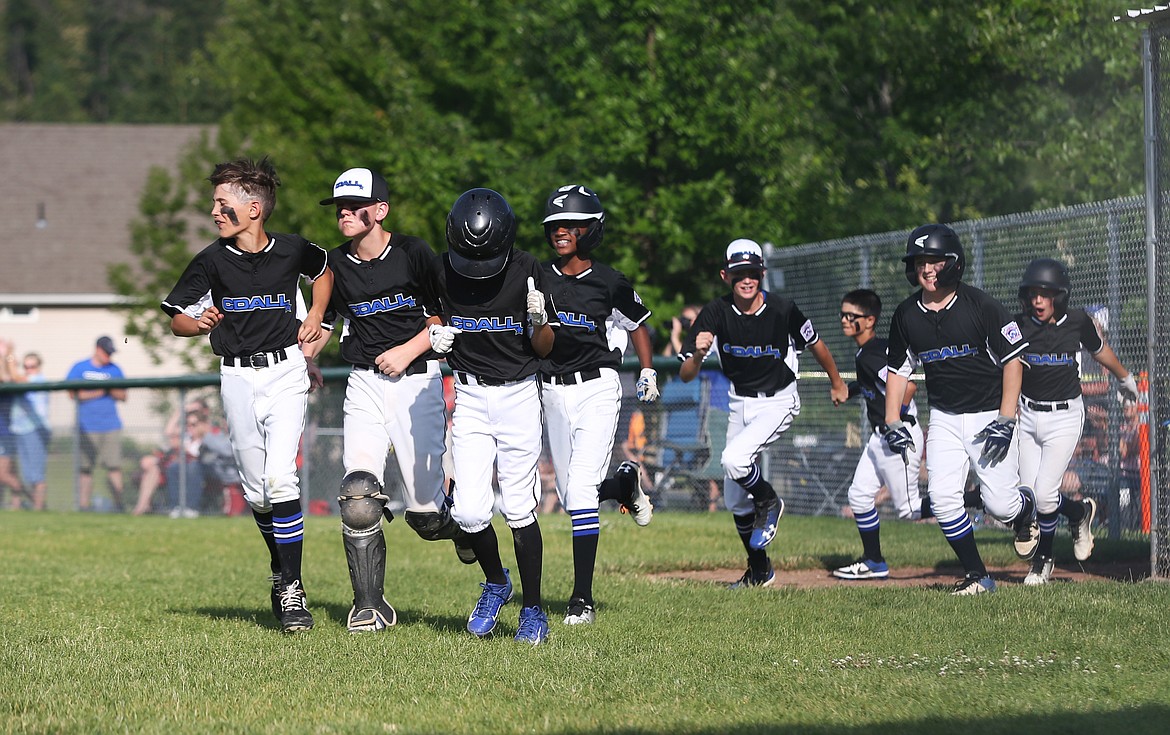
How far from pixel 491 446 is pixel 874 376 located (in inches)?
180

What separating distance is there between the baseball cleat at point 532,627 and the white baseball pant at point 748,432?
8.52 ft

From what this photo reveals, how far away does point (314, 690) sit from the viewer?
19.2 feet

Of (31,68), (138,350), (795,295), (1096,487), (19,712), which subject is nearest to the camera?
(19,712)

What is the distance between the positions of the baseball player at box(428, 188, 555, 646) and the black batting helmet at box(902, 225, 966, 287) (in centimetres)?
292

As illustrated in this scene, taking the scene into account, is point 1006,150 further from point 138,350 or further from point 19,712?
point 138,350

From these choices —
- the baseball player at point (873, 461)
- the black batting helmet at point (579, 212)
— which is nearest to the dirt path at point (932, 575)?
the baseball player at point (873, 461)

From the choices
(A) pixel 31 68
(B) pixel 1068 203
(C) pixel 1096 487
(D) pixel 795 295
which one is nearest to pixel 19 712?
(C) pixel 1096 487

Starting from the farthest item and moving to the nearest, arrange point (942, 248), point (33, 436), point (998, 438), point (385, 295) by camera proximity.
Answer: point (33, 436)
point (942, 248)
point (998, 438)
point (385, 295)

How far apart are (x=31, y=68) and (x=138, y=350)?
40.0m

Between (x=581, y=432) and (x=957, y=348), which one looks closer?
(x=581, y=432)

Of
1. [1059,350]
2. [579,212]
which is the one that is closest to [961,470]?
[1059,350]

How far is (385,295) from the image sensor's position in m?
7.70

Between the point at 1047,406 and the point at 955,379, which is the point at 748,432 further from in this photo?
the point at 1047,406

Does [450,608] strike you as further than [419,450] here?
Yes
